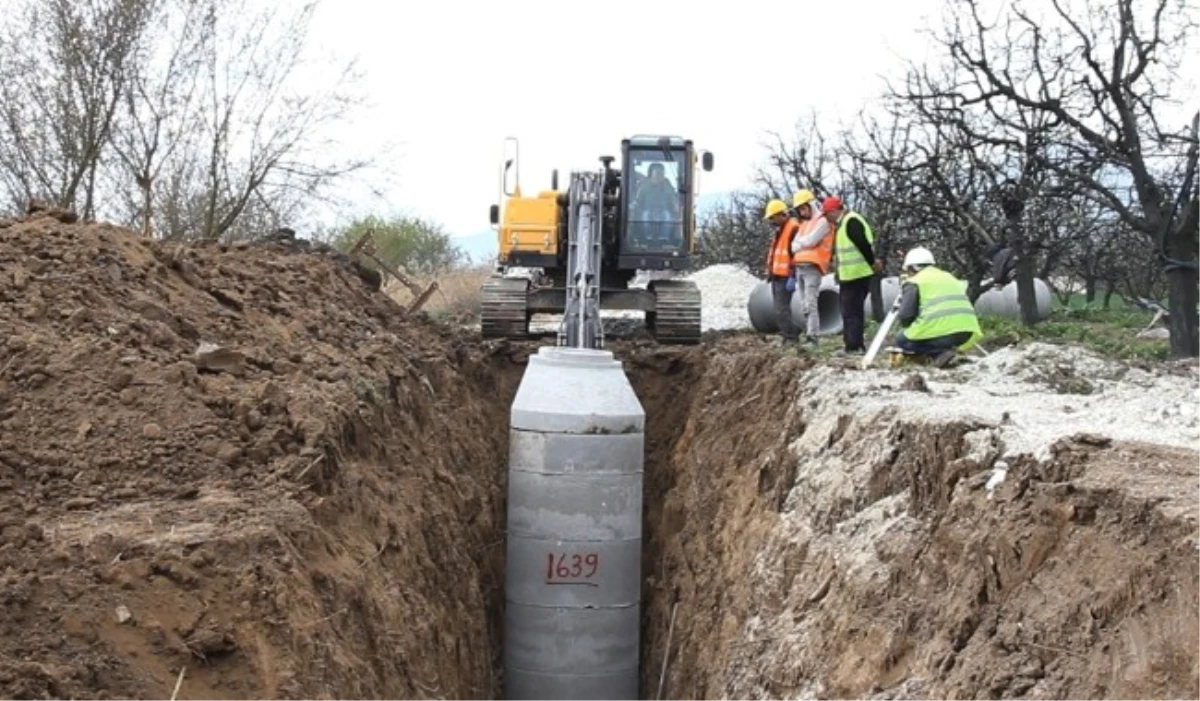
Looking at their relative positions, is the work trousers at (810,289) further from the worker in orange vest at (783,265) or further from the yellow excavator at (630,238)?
the yellow excavator at (630,238)

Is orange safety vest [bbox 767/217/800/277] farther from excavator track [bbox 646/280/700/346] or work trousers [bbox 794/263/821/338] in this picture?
excavator track [bbox 646/280/700/346]

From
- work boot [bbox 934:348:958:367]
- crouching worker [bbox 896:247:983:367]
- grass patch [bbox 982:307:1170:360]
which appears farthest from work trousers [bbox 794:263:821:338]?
work boot [bbox 934:348:958:367]

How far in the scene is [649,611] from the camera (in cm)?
1321

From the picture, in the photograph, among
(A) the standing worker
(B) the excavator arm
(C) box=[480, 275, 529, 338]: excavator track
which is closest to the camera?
(A) the standing worker

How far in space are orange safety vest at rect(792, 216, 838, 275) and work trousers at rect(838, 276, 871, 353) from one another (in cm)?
55

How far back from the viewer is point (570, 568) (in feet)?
40.0

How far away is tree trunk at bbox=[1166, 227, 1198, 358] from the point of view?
13680mm

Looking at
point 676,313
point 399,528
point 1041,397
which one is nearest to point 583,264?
point 676,313

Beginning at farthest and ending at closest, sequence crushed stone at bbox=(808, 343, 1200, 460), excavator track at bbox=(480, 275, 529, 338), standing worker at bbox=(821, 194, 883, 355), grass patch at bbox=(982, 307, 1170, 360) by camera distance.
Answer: excavator track at bbox=(480, 275, 529, 338) → grass patch at bbox=(982, 307, 1170, 360) → standing worker at bbox=(821, 194, 883, 355) → crushed stone at bbox=(808, 343, 1200, 460)

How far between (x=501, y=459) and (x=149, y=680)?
9076mm

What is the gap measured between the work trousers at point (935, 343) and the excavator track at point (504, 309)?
6259 mm

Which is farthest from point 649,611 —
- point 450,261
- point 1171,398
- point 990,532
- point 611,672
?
point 450,261

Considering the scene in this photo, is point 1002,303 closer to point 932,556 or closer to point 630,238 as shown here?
point 630,238

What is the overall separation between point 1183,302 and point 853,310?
383 cm
